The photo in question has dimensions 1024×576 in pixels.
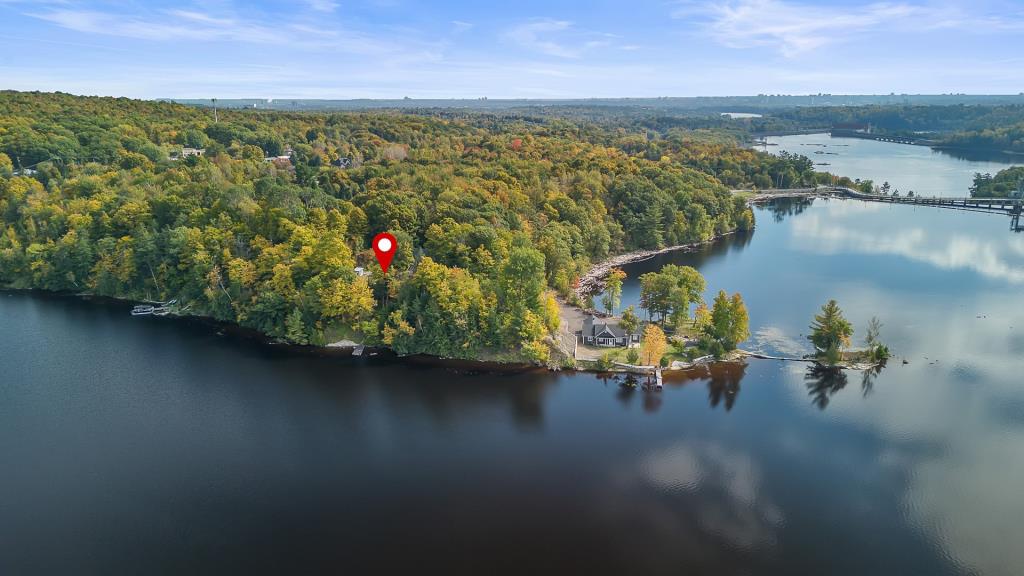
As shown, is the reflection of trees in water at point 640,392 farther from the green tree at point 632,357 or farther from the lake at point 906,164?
the lake at point 906,164

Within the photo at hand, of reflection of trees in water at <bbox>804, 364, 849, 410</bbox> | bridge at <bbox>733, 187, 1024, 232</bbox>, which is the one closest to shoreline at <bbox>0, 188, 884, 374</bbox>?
reflection of trees in water at <bbox>804, 364, 849, 410</bbox>

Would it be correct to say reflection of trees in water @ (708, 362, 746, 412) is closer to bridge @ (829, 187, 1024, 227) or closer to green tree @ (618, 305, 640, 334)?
green tree @ (618, 305, 640, 334)

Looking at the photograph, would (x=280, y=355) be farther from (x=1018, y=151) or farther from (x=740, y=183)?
(x=1018, y=151)

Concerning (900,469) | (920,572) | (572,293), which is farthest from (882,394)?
(572,293)

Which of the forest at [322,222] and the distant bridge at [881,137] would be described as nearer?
the forest at [322,222]

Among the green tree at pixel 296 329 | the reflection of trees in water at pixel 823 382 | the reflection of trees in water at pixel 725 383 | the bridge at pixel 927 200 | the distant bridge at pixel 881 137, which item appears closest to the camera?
the reflection of trees in water at pixel 725 383

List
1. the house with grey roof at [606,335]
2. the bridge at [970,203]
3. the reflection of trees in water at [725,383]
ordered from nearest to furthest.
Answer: the reflection of trees in water at [725,383], the house with grey roof at [606,335], the bridge at [970,203]

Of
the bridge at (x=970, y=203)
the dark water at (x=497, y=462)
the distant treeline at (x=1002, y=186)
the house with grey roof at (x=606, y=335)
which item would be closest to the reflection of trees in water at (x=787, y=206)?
the bridge at (x=970, y=203)
